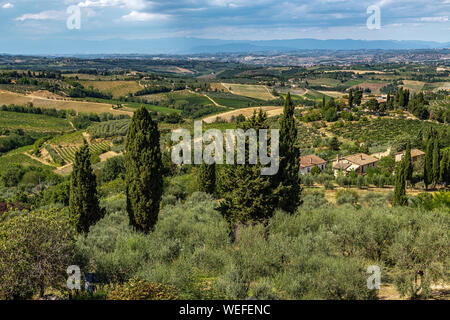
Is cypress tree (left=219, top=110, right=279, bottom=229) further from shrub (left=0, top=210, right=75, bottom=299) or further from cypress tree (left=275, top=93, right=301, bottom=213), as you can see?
shrub (left=0, top=210, right=75, bottom=299)

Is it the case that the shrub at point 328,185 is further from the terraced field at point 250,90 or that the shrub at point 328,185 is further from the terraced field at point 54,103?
the terraced field at point 250,90

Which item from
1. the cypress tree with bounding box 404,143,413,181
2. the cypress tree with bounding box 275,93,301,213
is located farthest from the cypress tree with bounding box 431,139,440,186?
the cypress tree with bounding box 275,93,301,213

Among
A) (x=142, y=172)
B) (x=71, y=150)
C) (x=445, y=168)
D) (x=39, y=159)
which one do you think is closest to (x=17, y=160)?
(x=39, y=159)

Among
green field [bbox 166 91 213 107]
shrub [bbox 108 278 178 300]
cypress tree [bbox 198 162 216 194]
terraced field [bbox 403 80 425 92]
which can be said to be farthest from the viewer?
terraced field [bbox 403 80 425 92]

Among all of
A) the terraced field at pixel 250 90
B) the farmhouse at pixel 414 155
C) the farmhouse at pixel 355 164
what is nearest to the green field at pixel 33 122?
the terraced field at pixel 250 90

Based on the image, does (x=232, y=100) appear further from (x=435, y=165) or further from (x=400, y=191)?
(x=400, y=191)

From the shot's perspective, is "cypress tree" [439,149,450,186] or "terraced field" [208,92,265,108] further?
"terraced field" [208,92,265,108]

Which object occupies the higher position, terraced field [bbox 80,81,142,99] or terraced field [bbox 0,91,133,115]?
terraced field [bbox 80,81,142,99]
